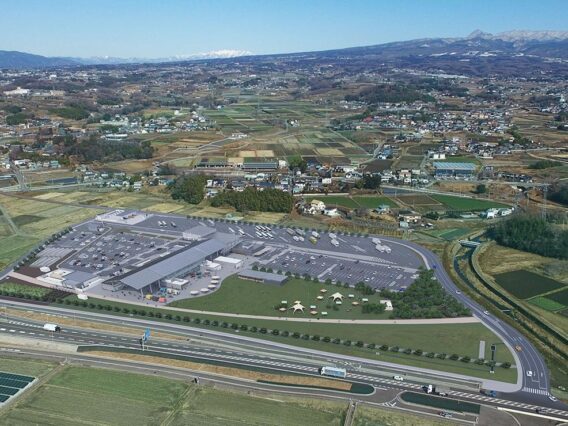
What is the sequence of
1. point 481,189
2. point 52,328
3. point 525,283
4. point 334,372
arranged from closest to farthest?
1. point 334,372
2. point 52,328
3. point 525,283
4. point 481,189

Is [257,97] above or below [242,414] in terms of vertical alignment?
above

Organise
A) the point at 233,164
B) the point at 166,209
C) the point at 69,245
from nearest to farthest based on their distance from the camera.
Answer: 1. the point at 69,245
2. the point at 166,209
3. the point at 233,164

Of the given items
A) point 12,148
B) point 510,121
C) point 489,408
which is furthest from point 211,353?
point 510,121

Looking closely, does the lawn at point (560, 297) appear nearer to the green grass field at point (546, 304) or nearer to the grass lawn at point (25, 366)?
the green grass field at point (546, 304)

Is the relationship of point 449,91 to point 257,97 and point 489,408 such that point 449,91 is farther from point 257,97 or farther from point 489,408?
point 489,408

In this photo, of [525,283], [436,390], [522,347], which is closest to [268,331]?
[436,390]

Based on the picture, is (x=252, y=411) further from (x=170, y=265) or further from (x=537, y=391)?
(x=170, y=265)
